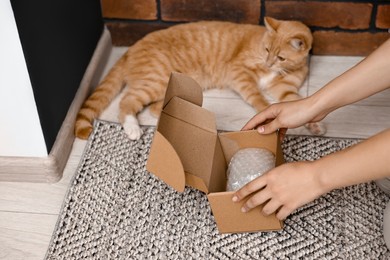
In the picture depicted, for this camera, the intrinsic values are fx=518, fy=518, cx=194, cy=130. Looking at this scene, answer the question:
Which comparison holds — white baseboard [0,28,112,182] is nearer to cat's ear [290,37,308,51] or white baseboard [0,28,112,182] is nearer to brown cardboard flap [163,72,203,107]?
brown cardboard flap [163,72,203,107]

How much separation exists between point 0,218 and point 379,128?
1.20 metres

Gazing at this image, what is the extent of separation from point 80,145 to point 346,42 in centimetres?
109

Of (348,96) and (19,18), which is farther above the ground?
(19,18)

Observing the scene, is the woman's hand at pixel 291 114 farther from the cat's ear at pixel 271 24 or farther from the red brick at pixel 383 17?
the red brick at pixel 383 17

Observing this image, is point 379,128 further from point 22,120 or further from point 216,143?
point 22,120

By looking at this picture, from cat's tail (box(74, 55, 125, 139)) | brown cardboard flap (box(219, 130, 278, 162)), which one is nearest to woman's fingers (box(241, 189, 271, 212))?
brown cardboard flap (box(219, 130, 278, 162))

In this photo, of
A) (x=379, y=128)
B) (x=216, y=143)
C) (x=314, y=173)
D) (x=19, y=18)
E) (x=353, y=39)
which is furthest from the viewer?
(x=353, y=39)

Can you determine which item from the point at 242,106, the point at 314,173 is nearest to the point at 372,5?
the point at 242,106

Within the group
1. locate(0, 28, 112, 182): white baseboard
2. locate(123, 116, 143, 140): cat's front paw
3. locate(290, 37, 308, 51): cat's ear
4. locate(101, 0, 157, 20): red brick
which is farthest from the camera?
locate(101, 0, 157, 20): red brick

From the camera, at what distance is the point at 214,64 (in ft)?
6.28

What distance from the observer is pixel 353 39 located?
200 cm

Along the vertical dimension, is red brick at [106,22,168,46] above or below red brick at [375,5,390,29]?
below

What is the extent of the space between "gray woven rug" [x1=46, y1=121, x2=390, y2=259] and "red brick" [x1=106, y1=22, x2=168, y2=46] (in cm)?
70

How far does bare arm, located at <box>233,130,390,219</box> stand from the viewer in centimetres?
102
